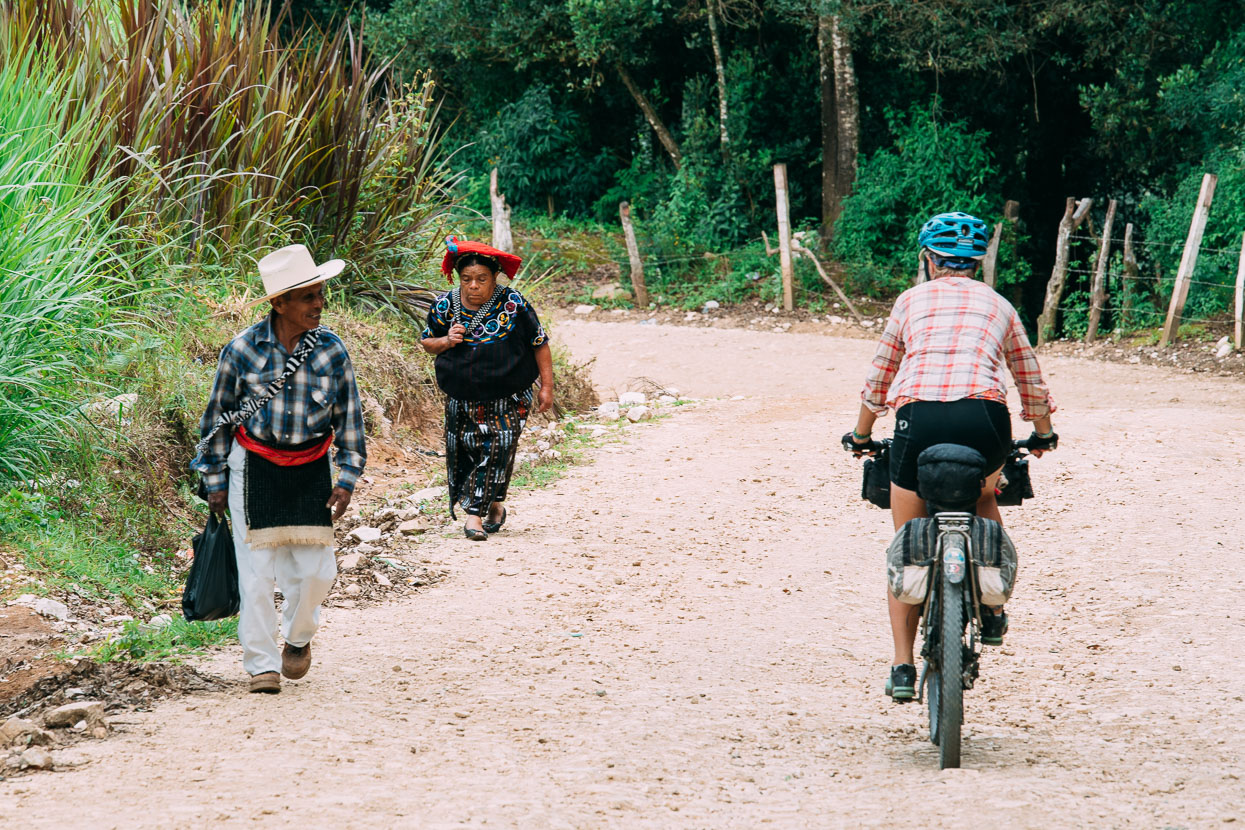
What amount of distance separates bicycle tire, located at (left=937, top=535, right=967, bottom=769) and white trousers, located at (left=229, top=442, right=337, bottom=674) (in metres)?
2.11

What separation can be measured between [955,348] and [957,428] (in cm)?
26

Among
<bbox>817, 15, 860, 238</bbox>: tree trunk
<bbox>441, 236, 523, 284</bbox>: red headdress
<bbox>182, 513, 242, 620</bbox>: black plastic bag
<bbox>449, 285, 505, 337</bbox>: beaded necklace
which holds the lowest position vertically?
<bbox>182, 513, 242, 620</bbox>: black plastic bag

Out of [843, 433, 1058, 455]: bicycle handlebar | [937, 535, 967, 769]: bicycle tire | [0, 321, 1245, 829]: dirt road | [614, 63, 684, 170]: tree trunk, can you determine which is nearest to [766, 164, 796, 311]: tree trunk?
[614, 63, 684, 170]: tree trunk

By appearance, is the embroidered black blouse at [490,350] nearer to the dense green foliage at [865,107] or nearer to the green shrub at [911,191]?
the dense green foliage at [865,107]

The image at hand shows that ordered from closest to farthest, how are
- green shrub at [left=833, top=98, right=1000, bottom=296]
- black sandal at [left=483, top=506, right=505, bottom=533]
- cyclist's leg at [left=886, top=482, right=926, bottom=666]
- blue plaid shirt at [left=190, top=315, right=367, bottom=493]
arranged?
1. cyclist's leg at [left=886, top=482, right=926, bottom=666]
2. blue plaid shirt at [left=190, top=315, right=367, bottom=493]
3. black sandal at [left=483, top=506, right=505, bottom=533]
4. green shrub at [left=833, top=98, right=1000, bottom=296]

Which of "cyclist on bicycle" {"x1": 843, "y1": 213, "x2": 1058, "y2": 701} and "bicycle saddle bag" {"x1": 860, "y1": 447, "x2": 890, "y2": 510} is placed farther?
"bicycle saddle bag" {"x1": 860, "y1": 447, "x2": 890, "y2": 510}

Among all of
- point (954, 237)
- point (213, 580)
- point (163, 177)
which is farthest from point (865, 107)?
point (213, 580)

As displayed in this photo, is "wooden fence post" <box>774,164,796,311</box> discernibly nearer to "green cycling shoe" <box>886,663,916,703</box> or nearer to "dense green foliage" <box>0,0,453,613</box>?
"dense green foliage" <box>0,0,453,613</box>

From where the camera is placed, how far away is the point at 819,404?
1184 cm

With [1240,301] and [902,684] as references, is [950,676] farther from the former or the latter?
[1240,301]

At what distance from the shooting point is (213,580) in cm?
429

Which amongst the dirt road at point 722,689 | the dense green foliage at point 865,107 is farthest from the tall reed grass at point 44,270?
the dense green foliage at point 865,107

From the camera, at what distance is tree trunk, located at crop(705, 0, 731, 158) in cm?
2236

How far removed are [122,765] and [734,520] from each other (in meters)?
4.61
